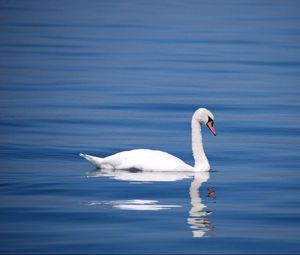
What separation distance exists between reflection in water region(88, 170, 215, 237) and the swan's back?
86 mm

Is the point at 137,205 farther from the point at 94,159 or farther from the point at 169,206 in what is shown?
the point at 94,159

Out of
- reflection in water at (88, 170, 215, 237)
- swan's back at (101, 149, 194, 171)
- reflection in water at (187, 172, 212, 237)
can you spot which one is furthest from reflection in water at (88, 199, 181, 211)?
swan's back at (101, 149, 194, 171)

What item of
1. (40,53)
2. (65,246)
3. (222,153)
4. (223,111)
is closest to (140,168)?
(222,153)

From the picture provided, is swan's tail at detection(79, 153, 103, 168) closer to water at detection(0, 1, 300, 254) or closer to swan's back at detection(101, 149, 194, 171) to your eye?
swan's back at detection(101, 149, 194, 171)

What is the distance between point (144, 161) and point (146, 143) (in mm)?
3508

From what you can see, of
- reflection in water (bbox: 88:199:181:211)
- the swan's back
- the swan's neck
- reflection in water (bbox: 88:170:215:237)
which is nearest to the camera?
reflection in water (bbox: 88:170:215:237)

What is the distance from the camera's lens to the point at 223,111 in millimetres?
28141

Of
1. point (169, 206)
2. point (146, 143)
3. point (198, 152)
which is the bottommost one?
point (169, 206)

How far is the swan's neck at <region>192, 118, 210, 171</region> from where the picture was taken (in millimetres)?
19531

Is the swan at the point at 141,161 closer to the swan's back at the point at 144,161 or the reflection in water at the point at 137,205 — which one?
the swan's back at the point at 144,161

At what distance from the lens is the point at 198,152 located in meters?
19.8

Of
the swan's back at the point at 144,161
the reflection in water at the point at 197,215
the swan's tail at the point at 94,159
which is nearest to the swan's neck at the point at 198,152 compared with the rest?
the swan's back at the point at 144,161

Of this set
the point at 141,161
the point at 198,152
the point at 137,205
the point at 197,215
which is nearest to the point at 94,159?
the point at 141,161

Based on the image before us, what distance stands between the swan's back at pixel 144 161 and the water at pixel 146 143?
16 cm
